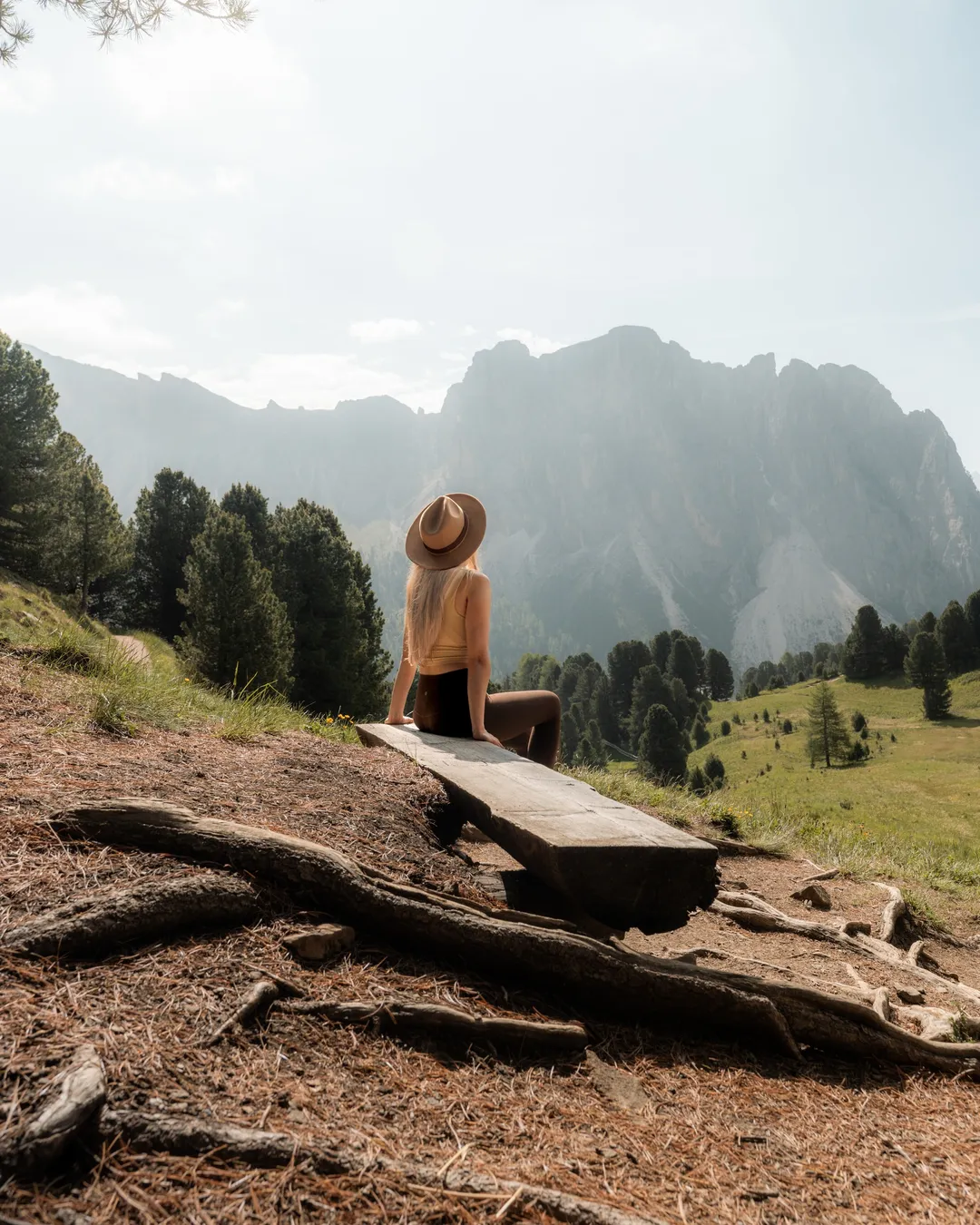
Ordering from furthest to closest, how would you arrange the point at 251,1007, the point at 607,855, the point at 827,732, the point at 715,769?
the point at 715,769
the point at 827,732
the point at 607,855
the point at 251,1007

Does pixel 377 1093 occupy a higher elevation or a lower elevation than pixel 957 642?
lower

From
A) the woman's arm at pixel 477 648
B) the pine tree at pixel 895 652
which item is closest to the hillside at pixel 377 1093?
the woman's arm at pixel 477 648

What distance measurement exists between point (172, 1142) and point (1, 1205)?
368 millimetres

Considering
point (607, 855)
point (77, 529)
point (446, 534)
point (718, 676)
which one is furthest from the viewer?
point (718, 676)

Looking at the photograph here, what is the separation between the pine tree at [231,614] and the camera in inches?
976

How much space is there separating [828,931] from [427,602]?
4359mm

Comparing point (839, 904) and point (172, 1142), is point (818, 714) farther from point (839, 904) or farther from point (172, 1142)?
point (172, 1142)

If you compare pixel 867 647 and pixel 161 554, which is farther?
pixel 867 647

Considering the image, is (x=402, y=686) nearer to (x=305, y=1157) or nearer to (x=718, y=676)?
(x=305, y=1157)

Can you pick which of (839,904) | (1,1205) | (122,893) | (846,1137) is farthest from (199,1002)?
(839,904)

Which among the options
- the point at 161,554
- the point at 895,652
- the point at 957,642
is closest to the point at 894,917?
the point at 161,554

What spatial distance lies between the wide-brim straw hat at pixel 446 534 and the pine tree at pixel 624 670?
10721 cm

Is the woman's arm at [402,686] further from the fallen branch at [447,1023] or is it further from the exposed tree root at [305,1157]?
the exposed tree root at [305,1157]

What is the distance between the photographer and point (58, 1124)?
165 cm
